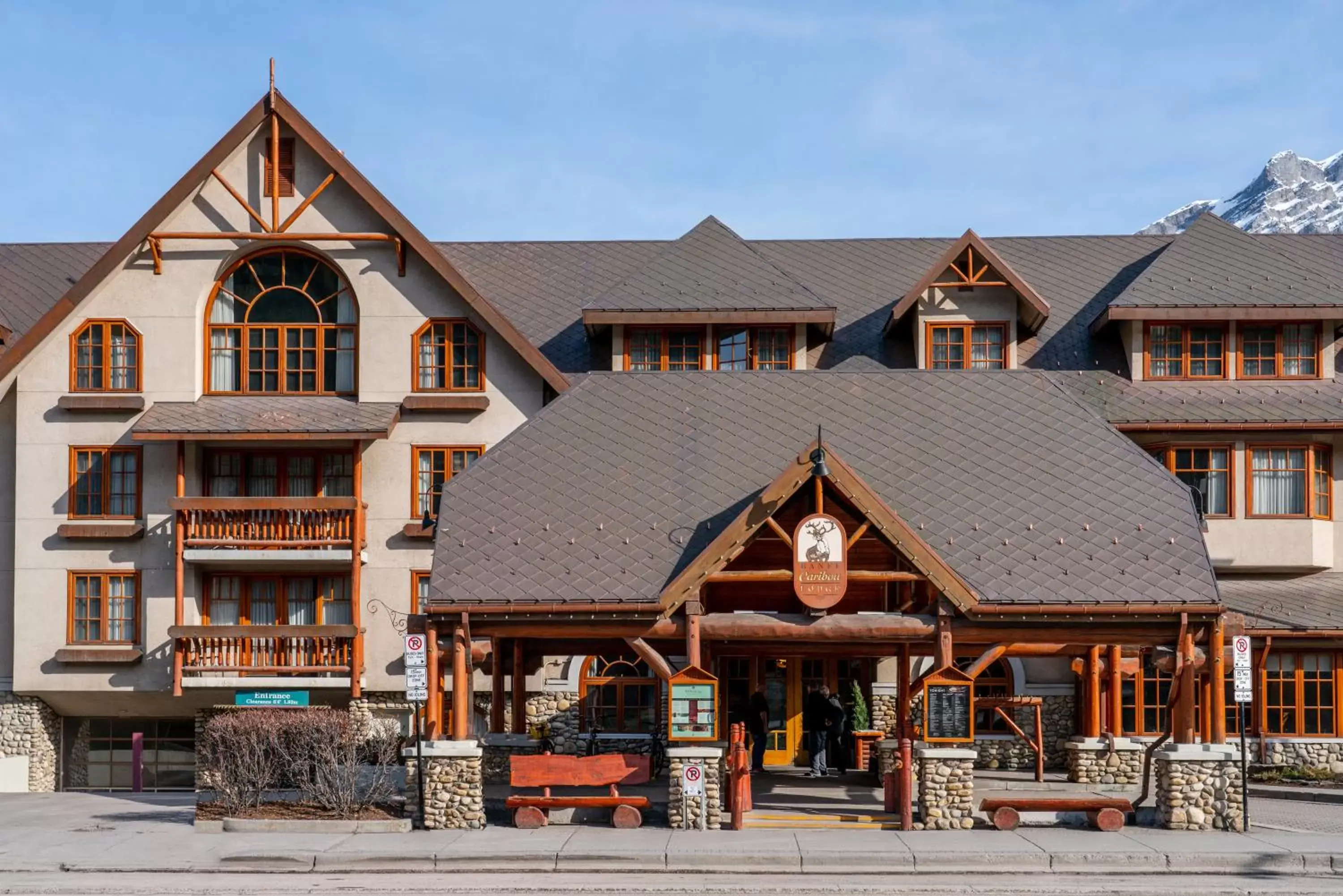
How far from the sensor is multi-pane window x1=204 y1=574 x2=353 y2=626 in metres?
32.0

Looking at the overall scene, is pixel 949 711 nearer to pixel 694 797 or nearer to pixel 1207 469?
pixel 694 797

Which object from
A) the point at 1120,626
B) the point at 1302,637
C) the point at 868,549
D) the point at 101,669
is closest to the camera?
the point at 1120,626

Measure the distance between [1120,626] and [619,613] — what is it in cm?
684

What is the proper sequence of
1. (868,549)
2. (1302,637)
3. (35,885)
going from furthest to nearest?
(1302,637), (868,549), (35,885)

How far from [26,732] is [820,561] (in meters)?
17.9

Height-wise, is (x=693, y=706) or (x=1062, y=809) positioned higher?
(x=693, y=706)

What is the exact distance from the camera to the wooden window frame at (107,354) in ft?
105

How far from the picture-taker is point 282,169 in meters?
31.9

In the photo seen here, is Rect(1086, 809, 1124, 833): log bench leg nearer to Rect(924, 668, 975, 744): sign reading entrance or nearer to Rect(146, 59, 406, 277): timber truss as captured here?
Rect(924, 668, 975, 744): sign reading entrance

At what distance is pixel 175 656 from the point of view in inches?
1219

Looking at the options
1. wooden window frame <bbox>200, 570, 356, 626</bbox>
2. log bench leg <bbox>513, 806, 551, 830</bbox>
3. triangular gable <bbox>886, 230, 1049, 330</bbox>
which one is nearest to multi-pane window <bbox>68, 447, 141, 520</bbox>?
wooden window frame <bbox>200, 570, 356, 626</bbox>

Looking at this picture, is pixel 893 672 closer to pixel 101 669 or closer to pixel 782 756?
pixel 782 756

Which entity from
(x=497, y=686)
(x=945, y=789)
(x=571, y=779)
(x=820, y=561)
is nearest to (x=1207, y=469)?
(x=945, y=789)

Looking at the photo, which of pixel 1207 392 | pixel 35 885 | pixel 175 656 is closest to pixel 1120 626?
pixel 1207 392
